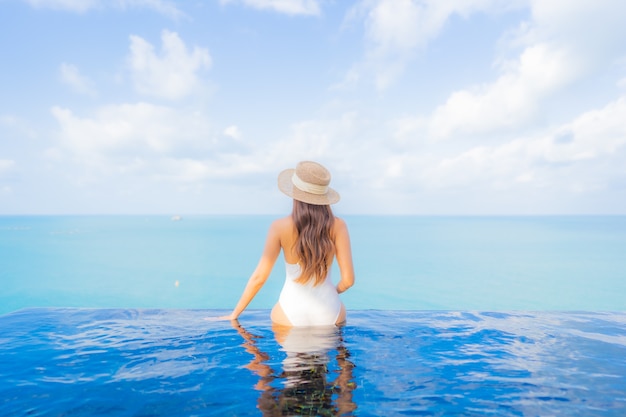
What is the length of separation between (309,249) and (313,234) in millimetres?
122

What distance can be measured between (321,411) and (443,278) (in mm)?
14662

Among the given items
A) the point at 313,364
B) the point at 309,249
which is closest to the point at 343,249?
the point at 309,249

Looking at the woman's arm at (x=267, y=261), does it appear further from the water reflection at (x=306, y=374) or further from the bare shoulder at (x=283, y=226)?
the water reflection at (x=306, y=374)

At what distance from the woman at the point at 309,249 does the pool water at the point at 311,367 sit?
8.0 inches

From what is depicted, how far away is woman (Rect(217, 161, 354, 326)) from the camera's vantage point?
329cm

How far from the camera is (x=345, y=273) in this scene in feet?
11.5

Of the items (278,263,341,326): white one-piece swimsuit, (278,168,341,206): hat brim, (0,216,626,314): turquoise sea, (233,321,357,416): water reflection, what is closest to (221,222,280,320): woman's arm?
(278,263,341,326): white one-piece swimsuit

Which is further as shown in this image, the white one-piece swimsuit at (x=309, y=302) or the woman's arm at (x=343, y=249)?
the white one-piece swimsuit at (x=309, y=302)

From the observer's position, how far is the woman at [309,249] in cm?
329

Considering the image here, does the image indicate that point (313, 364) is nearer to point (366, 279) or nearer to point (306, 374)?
point (306, 374)

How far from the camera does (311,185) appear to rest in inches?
128

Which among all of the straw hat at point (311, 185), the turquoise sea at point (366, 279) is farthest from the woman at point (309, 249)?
the turquoise sea at point (366, 279)

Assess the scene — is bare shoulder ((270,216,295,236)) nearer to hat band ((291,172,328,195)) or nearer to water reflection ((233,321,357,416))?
hat band ((291,172,328,195))

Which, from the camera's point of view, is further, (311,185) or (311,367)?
(311,185)
